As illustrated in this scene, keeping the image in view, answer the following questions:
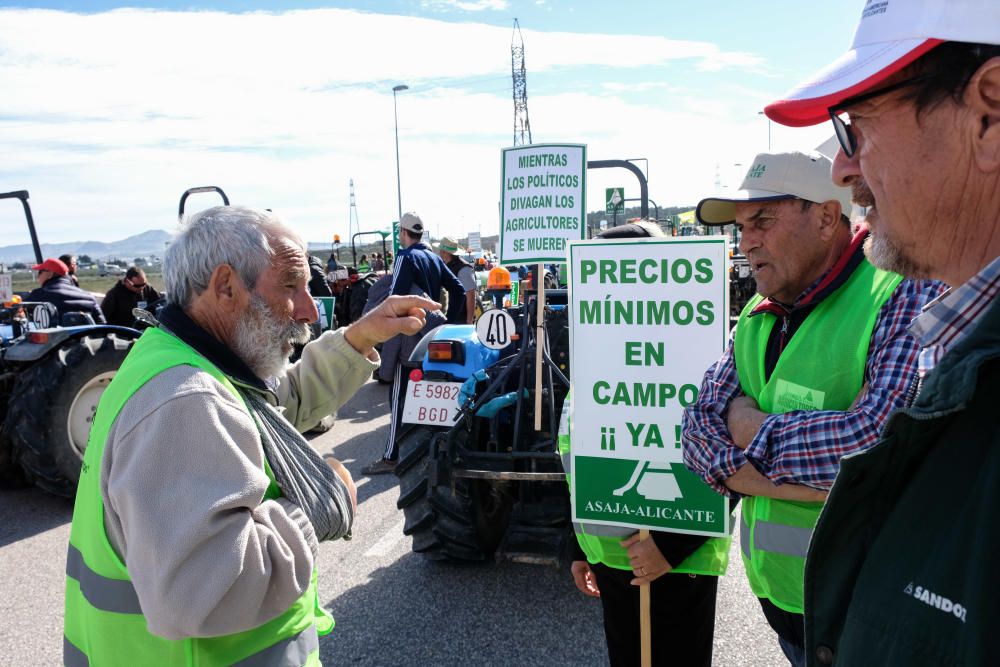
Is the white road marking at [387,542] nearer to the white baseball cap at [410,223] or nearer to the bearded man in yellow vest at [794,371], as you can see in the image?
the bearded man in yellow vest at [794,371]

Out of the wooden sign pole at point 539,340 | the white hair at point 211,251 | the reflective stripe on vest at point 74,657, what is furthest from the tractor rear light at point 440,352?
the reflective stripe on vest at point 74,657

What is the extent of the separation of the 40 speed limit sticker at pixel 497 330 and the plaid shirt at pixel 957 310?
130 inches

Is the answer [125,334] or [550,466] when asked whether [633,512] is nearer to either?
[550,466]

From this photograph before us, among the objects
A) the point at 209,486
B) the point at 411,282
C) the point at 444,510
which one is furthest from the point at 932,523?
the point at 411,282

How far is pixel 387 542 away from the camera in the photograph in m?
4.57

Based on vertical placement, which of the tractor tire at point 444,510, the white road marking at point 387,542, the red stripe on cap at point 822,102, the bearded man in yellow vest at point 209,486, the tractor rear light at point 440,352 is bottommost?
the white road marking at point 387,542

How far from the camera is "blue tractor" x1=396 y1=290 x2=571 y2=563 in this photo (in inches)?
147

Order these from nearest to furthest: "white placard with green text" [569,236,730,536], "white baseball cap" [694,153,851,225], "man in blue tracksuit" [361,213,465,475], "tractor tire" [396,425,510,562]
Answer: "white baseball cap" [694,153,851,225] → "white placard with green text" [569,236,730,536] → "tractor tire" [396,425,510,562] → "man in blue tracksuit" [361,213,465,475]

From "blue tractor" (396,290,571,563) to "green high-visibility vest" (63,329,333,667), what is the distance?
2.03m

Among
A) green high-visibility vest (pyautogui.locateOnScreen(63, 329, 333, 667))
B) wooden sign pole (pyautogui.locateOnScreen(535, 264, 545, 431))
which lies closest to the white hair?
green high-visibility vest (pyautogui.locateOnScreen(63, 329, 333, 667))

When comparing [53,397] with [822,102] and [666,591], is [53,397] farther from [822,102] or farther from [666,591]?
[822,102]

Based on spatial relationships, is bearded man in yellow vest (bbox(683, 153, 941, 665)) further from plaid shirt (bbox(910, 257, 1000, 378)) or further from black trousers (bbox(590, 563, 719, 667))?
plaid shirt (bbox(910, 257, 1000, 378))

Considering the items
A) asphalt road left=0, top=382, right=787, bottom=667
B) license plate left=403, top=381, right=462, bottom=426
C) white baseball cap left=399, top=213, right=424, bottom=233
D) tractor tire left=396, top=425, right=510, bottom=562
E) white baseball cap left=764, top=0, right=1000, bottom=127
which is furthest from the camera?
white baseball cap left=399, top=213, right=424, bottom=233

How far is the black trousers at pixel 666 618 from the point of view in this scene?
86.0 inches
